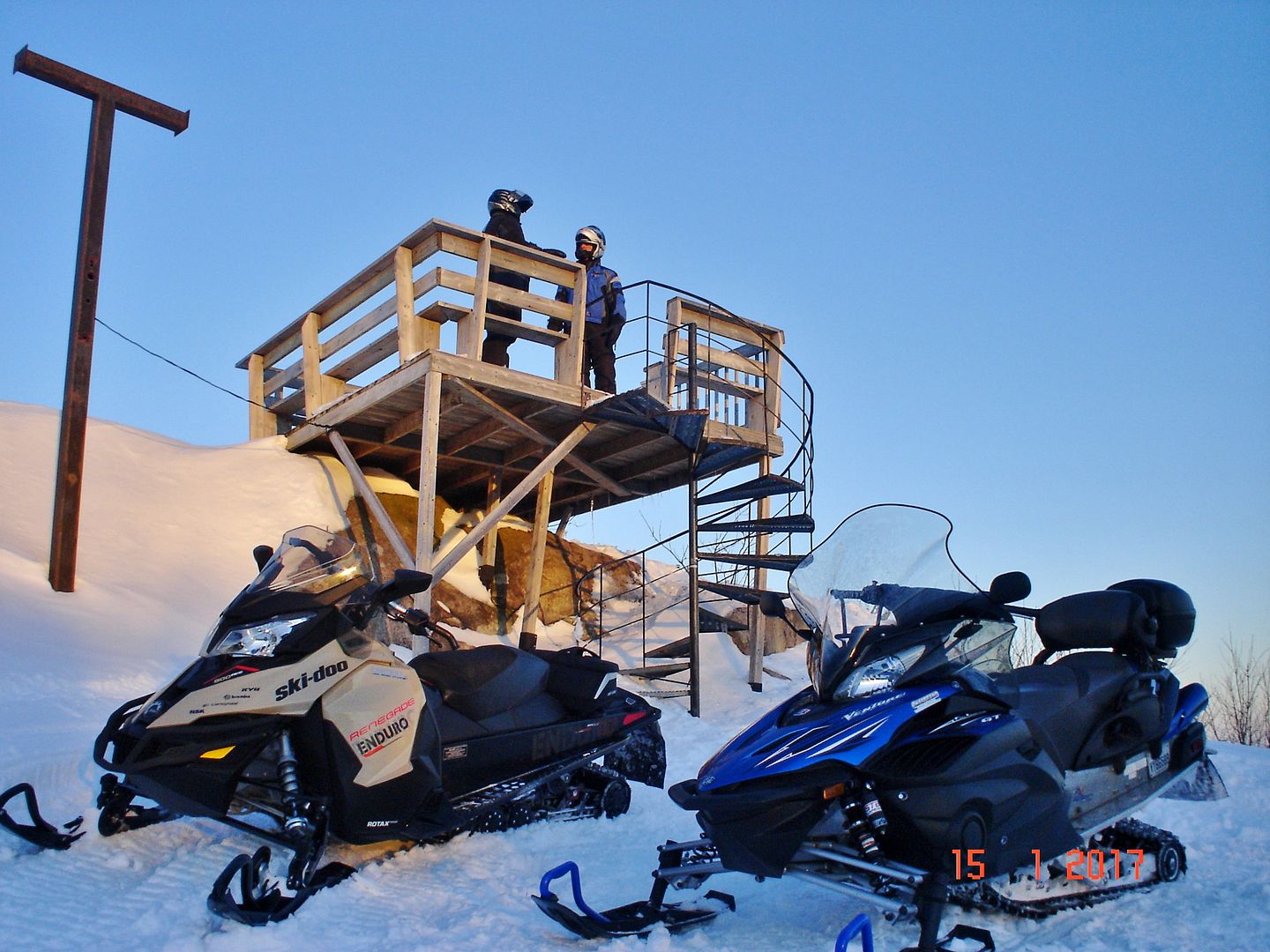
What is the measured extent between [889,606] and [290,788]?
6.97ft

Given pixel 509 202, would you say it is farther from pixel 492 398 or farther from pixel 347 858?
pixel 347 858

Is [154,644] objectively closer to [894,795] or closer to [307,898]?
[307,898]

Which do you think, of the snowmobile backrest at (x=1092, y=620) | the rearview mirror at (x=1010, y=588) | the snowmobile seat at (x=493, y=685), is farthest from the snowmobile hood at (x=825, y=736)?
the snowmobile seat at (x=493, y=685)

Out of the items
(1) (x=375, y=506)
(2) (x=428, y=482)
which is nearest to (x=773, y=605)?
(2) (x=428, y=482)

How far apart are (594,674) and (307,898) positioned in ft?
6.30

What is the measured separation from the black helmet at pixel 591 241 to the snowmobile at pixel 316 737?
592cm

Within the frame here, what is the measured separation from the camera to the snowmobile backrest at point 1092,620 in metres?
3.47

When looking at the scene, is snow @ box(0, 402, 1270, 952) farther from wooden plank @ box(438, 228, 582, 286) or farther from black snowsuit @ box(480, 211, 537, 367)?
wooden plank @ box(438, 228, 582, 286)

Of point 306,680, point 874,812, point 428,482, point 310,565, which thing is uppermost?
point 428,482

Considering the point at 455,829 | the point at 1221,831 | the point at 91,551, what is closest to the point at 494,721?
the point at 455,829

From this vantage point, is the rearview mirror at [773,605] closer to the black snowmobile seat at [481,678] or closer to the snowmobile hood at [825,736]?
the snowmobile hood at [825,736]

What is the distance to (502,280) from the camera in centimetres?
956

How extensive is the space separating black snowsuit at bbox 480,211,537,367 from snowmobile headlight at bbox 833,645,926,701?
22.5 feet

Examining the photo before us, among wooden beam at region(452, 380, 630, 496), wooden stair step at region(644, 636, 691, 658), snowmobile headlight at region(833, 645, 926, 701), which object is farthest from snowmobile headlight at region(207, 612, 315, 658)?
wooden stair step at region(644, 636, 691, 658)
